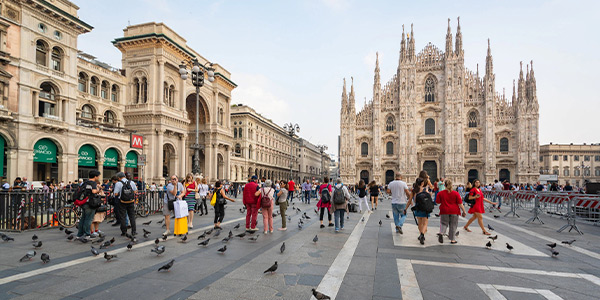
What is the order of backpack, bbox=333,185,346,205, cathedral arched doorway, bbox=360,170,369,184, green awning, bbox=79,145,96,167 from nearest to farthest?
backpack, bbox=333,185,346,205
green awning, bbox=79,145,96,167
cathedral arched doorway, bbox=360,170,369,184

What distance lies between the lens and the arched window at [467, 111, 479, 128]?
4841 cm

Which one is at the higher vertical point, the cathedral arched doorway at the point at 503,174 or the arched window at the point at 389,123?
the arched window at the point at 389,123

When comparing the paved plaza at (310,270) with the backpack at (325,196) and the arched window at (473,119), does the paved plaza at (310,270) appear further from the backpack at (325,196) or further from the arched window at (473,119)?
the arched window at (473,119)

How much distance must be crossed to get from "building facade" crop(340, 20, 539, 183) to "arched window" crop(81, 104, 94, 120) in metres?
33.6

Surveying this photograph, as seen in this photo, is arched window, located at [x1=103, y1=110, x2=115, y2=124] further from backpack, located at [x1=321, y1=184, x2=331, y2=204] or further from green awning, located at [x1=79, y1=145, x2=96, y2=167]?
backpack, located at [x1=321, y1=184, x2=331, y2=204]

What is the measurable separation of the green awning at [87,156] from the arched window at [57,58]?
615 centimetres

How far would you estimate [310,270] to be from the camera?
573cm

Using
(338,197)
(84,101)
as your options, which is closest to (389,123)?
(84,101)

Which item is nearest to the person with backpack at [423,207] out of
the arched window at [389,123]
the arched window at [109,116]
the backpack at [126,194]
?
the backpack at [126,194]

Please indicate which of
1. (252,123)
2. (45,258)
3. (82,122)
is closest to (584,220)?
(45,258)

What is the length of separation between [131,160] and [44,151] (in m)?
8.71

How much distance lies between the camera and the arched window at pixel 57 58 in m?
23.6

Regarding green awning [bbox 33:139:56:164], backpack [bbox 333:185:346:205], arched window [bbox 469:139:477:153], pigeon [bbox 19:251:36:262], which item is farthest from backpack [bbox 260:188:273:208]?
arched window [bbox 469:139:477:153]

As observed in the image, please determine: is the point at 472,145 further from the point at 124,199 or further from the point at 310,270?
the point at 124,199
